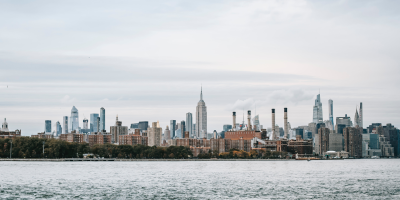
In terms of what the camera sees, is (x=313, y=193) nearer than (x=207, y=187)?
Yes

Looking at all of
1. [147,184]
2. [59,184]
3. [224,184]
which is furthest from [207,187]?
[59,184]

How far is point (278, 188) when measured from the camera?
10275 cm

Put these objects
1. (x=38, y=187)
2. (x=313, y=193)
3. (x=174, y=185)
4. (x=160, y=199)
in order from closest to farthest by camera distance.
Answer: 1. (x=160, y=199)
2. (x=313, y=193)
3. (x=38, y=187)
4. (x=174, y=185)

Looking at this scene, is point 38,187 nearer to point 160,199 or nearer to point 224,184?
point 160,199

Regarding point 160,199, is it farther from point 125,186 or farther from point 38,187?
point 38,187

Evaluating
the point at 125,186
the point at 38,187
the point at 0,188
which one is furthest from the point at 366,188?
the point at 0,188

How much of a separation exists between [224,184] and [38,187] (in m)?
38.6

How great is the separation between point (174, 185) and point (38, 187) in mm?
27690

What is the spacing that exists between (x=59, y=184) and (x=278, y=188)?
4639 cm

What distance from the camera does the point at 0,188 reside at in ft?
324

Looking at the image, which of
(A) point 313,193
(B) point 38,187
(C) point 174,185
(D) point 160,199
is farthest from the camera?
(C) point 174,185

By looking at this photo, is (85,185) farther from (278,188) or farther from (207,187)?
(278,188)

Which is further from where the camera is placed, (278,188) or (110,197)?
(278,188)

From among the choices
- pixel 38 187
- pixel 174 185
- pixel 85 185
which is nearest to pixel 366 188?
pixel 174 185
